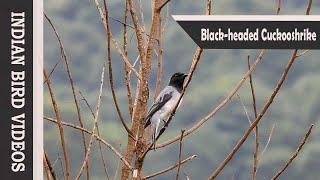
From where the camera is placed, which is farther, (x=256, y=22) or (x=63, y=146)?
(x=256, y=22)

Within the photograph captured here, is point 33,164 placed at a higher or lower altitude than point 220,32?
lower

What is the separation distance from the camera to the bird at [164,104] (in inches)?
37.9

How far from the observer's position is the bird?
0.96 metres

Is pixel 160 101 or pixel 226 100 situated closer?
pixel 226 100

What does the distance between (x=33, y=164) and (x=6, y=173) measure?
42mm

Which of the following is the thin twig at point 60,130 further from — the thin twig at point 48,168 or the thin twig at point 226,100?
the thin twig at point 226,100

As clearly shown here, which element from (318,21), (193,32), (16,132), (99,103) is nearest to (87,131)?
(99,103)

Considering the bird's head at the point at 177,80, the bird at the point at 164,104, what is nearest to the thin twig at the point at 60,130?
the bird at the point at 164,104

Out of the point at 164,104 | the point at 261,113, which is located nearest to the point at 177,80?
the point at 164,104

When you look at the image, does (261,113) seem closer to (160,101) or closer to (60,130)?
(60,130)

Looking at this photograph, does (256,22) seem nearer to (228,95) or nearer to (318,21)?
(318,21)

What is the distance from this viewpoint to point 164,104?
1143mm

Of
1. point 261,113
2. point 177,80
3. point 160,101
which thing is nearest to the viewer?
point 261,113

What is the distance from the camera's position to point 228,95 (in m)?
0.85
